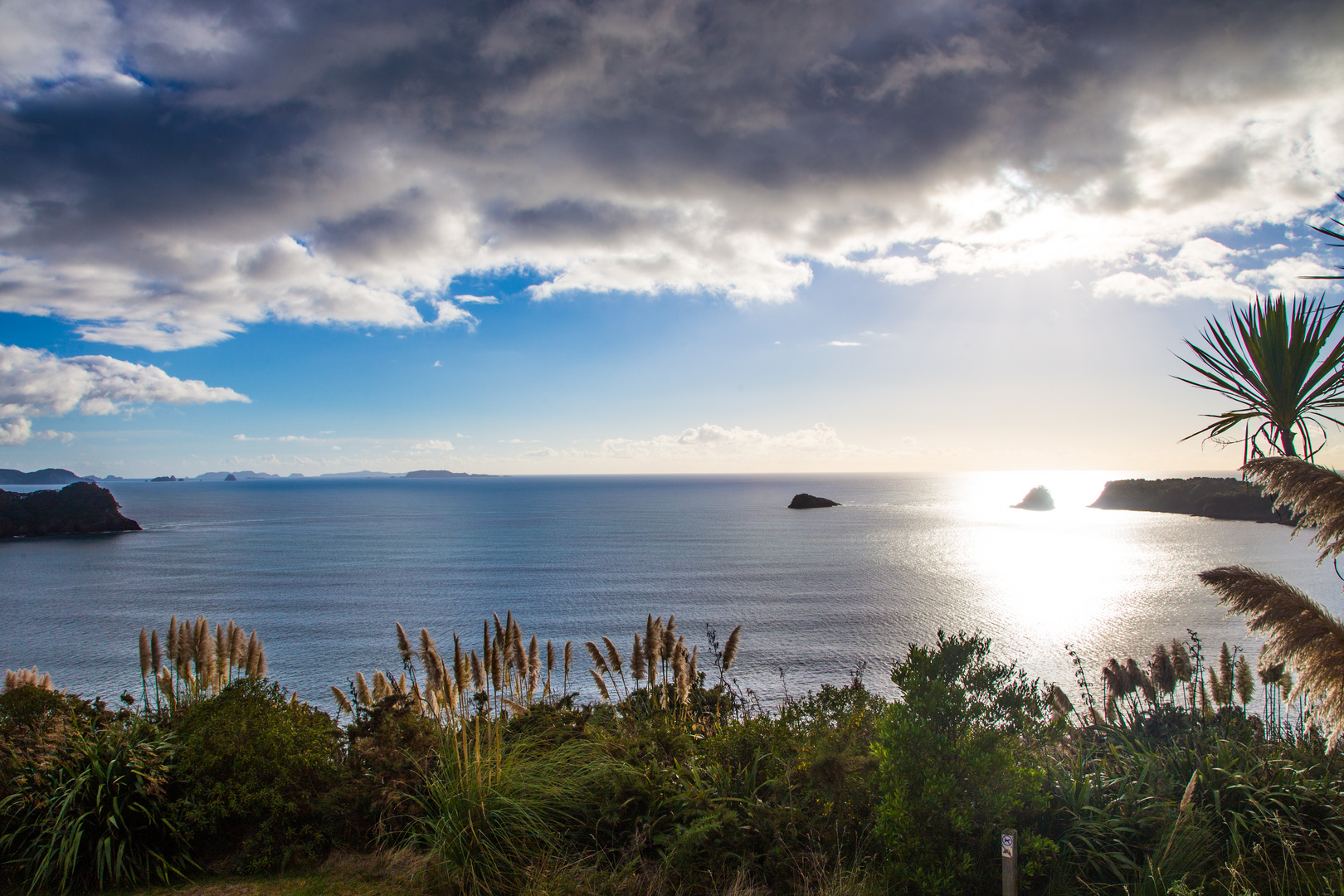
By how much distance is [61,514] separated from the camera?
96.7m

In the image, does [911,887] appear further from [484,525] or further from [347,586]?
[484,525]

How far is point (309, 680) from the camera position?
27578 millimetres

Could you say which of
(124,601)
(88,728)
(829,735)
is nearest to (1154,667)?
(829,735)

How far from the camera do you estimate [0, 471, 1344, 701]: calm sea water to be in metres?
33.1

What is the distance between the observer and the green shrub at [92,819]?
4.88 m

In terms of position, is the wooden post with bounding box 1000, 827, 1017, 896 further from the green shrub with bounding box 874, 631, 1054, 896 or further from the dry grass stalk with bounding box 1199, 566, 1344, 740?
the dry grass stalk with bounding box 1199, 566, 1344, 740

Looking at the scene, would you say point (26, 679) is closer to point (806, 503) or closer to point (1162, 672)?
point (1162, 672)

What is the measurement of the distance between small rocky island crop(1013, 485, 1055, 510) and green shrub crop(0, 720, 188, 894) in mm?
169508

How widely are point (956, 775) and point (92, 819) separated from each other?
258 inches

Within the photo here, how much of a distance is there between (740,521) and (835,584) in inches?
2280

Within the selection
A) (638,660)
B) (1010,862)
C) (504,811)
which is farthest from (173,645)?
(1010,862)

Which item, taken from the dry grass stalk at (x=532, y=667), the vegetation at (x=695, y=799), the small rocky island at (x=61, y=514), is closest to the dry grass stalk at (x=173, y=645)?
the vegetation at (x=695, y=799)

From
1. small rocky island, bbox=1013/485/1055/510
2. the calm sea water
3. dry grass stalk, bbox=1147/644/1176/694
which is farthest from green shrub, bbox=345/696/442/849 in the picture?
small rocky island, bbox=1013/485/1055/510

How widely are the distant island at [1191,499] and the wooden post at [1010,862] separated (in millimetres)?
105011
